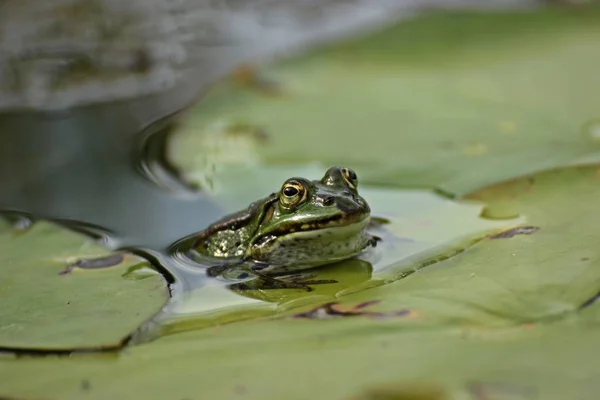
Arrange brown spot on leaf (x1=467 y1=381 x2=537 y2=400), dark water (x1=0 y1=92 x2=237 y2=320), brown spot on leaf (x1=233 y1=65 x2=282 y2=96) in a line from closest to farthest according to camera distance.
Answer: brown spot on leaf (x1=467 y1=381 x2=537 y2=400) < dark water (x1=0 y1=92 x2=237 y2=320) < brown spot on leaf (x1=233 y1=65 x2=282 y2=96)

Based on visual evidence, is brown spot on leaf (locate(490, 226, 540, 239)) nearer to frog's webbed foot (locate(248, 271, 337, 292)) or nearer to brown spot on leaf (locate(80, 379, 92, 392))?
frog's webbed foot (locate(248, 271, 337, 292))

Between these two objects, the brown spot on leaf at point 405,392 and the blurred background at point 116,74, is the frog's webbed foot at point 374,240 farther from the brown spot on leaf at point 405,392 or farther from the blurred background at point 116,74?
the brown spot on leaf at point 405,392

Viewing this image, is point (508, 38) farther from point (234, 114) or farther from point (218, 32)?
point (218, 32)

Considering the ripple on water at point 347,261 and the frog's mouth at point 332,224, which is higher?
the frog's mouth at point 332,224

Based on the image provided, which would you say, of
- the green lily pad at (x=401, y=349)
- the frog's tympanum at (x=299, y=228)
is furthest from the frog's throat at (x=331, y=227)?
the green lily pad at (x=401, y=349)

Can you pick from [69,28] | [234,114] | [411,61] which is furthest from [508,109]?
[69,28]

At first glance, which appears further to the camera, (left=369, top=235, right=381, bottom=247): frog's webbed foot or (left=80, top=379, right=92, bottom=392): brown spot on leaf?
(left=369, top=235, right=381, bottom=247): frog's webbed foot

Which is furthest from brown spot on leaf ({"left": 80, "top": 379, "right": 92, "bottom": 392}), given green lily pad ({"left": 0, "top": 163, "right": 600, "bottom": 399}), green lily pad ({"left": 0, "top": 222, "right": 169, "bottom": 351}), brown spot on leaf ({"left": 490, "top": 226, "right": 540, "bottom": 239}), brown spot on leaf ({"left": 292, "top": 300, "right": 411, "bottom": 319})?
brown spot on leaf ({"left": 490, "top": 226, "right": 540, "bottom": 239})
